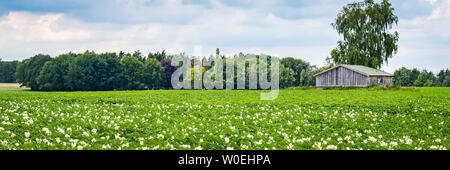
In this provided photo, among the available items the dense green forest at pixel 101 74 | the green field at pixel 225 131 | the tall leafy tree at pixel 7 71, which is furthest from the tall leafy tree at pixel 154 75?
the green field at pixel 225 131

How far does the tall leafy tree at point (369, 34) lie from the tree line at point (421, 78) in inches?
1374

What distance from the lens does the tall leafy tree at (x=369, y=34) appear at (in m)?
57.7

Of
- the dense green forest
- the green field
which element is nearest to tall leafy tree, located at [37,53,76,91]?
the dense green forest

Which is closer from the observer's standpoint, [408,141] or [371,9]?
[408,141]

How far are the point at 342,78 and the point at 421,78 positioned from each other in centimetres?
4826

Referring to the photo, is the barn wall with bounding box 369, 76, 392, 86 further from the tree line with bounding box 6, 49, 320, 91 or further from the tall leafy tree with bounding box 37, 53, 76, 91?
the tall leafy tree with bounding box 37, 53, 76, 91

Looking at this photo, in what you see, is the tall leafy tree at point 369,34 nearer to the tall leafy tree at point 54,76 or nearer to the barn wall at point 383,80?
the barn wall at point 383,80

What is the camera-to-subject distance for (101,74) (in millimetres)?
78312

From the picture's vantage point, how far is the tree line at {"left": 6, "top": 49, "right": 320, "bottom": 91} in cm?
7431

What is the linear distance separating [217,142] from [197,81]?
65.4 metres
